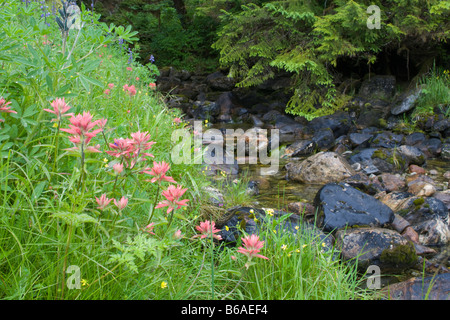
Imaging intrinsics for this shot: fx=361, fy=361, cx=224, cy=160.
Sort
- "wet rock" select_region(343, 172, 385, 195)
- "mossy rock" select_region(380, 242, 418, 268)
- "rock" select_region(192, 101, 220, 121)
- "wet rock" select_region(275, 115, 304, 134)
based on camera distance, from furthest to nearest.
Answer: "rock" select_region(192, 101, 220, 121) → "wet rock" select_region(275, 115, 304, 134) → "wet rock" select_region(343, 172, 385, 195) → "mossy rock" select_region(380, 242, 418, 268)

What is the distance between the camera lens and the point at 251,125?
374 inches

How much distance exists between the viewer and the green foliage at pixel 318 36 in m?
7.43

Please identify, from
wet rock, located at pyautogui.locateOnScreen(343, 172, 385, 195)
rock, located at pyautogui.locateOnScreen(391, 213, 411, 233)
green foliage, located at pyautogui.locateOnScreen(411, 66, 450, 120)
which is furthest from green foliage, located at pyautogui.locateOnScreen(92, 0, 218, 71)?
rock, located at pyautogui.locateOnScreen(391, 213, 411, 233)

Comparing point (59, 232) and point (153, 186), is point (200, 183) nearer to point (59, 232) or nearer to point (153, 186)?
point (153, 186)

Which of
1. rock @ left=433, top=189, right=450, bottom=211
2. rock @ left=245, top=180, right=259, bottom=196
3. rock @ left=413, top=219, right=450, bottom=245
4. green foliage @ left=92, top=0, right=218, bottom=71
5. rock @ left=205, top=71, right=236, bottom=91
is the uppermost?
green foliage @ left=92, top=0, right=218, bottom=71

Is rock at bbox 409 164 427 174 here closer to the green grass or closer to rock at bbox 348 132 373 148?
rock at bbox 348 132 373 148

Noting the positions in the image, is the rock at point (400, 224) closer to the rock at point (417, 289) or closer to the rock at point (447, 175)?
the rock at point (417, 289)

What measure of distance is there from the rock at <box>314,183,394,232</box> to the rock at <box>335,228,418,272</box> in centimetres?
29

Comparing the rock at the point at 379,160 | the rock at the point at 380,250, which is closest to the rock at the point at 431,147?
the rock at the point at 379,160

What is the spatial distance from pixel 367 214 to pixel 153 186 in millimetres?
2390

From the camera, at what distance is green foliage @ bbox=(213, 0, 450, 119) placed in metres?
7.43

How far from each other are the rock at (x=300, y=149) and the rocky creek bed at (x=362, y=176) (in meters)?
0.02

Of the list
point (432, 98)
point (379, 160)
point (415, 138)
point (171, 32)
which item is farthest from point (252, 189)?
point (171, 32)

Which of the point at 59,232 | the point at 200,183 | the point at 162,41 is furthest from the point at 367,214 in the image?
the point at 162,41
